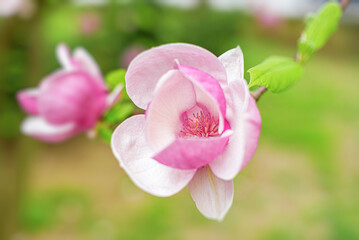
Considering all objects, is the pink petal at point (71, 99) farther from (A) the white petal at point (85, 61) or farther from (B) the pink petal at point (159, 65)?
(B) the pink petal at point (159, 65)

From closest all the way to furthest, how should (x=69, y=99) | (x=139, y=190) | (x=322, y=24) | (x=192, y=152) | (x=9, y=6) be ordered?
(x=192, y=152)
(x=322, y=24)
(x=69, y=99)
(x=9, y=6)
(x=139, y=190)

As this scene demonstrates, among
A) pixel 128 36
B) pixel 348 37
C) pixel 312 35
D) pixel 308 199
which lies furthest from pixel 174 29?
pixel 312 35

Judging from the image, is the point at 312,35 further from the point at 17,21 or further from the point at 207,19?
the point at 207,19

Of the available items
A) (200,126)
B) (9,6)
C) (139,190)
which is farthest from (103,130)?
(139,190)

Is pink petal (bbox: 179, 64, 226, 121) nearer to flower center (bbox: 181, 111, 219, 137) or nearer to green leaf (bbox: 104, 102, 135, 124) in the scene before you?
flower center (bbox: 181, 111, 219, 137)

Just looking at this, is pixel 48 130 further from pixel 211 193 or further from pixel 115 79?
pixel 211 193
